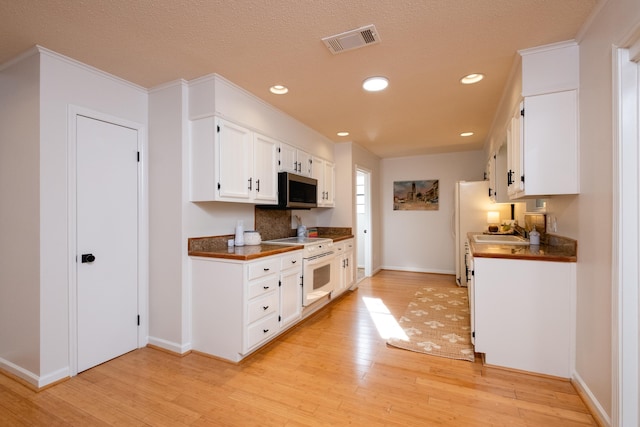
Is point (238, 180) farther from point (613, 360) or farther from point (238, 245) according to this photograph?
point (613, 360)

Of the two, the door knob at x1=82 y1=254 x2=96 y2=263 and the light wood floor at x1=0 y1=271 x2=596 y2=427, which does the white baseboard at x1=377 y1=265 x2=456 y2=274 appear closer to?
the light wood floor at x1=0 y1=271 x2=596 y2=427

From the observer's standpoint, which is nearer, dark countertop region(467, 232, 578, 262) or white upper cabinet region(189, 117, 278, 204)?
dark countertop region(467, 232, 578, 262)

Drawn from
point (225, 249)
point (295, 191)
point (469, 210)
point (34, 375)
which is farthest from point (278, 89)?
point (469, 210)

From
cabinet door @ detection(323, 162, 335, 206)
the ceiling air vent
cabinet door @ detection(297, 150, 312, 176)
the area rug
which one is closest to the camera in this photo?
the ceiling air vent

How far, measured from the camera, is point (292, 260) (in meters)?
3.12

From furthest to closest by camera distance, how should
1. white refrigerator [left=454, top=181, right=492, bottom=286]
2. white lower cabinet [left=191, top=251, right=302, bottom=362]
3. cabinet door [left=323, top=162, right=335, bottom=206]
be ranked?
white refrigerator [left=454, top=181, right=492, bottom=286]
cabinet door [left=323, top=162, right=335, bottom=206]
white lower cabinet [left=191, top=251, right=302, bottom=362]

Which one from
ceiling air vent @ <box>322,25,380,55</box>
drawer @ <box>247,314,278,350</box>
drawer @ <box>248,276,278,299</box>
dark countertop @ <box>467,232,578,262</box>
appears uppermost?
ceiling air vent @ <box>322,25,380,55</box>

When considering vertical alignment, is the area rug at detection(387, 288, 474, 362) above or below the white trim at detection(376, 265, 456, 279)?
below

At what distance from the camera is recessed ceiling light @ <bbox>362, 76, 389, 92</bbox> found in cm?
264

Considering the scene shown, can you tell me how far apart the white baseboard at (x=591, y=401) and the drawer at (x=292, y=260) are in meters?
2.39

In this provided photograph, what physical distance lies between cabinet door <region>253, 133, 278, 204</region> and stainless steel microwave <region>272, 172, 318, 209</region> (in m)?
0.08

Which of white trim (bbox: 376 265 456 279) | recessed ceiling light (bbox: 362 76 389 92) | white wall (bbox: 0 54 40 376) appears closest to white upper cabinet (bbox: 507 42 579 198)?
recessed ceiling light (bbox: 362 76 389 92)

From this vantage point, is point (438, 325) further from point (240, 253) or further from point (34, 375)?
point (34, 375)

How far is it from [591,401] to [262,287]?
7.84ft
